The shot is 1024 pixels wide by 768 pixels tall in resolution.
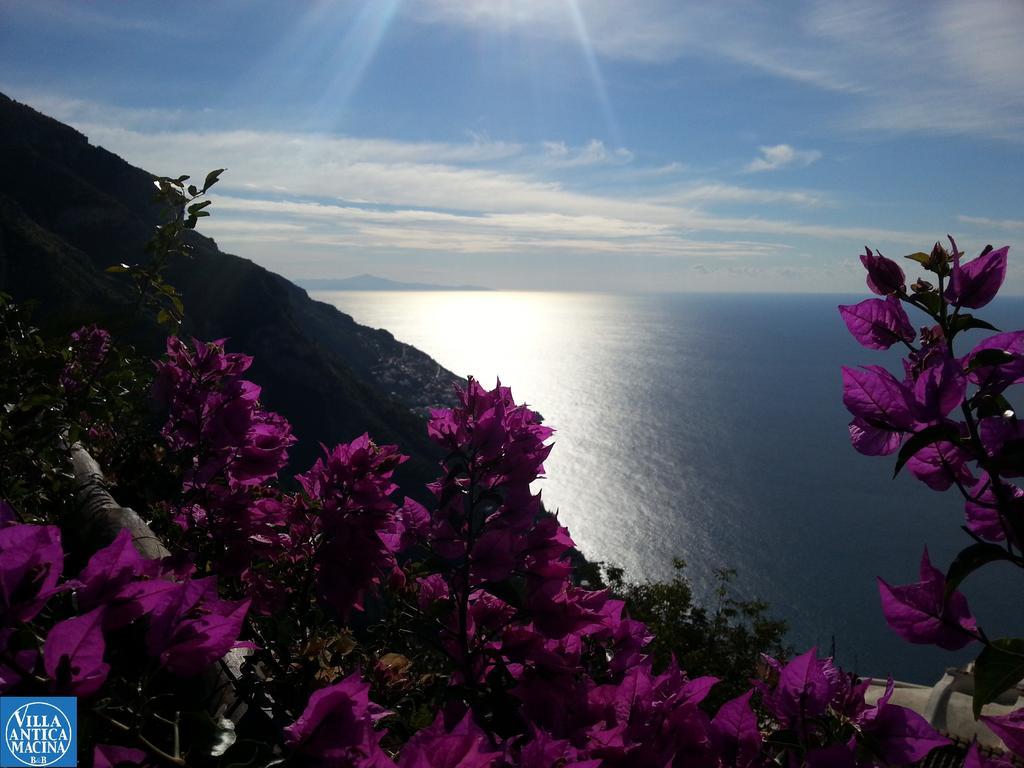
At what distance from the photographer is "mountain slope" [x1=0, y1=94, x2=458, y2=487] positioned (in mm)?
43750

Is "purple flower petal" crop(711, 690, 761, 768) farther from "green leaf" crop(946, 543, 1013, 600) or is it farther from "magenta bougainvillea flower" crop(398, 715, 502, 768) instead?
"magenta bougainvillea flower" crop(398, 715, 502, 768)

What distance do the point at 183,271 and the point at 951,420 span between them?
6289cm

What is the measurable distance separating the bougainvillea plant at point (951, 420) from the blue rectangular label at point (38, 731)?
1267 millimetres

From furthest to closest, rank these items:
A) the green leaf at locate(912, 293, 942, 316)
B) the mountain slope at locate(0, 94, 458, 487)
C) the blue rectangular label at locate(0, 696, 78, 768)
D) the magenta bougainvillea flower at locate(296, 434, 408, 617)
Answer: the mountain slope at locate(0, 94, 458, 487)
the magenta bougainvillea flower at locate(296, 434, 408, 617)
the green leaf at locate(912, 293, 942, 316)
the blue rectangular label at locate(0, 696, 78, 768)

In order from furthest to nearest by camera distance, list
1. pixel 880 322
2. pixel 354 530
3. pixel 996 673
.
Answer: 1. pixel 354 530
2. pixel 880 322
3. pixel 996 673

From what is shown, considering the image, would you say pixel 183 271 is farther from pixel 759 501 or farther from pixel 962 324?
pixel 759 501

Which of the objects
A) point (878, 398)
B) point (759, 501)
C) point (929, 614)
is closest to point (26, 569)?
point (878, 398)

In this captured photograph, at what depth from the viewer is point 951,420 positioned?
1203mm

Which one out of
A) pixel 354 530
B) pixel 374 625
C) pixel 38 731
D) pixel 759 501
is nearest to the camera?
pixel 38 731

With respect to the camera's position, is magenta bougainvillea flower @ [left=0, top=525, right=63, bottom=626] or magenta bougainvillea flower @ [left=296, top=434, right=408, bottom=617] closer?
magenta bougainvillea flower @ [left=0, top=525, right=63, bottom=626]

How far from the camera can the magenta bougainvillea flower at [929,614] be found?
1207 millimetres

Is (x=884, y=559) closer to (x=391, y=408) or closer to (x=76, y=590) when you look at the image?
(x=391, y=408)

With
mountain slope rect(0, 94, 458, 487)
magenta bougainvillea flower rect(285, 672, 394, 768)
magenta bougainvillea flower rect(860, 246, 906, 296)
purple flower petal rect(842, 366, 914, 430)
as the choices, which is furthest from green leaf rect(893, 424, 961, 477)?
mountain slope rect(0, 94, 458, 487)

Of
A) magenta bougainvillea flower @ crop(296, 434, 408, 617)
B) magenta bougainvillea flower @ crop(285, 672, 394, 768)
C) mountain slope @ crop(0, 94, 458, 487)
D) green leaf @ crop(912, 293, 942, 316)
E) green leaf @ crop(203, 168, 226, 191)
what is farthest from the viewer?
mountain slope @ crop(0, 94, 458, 487)
